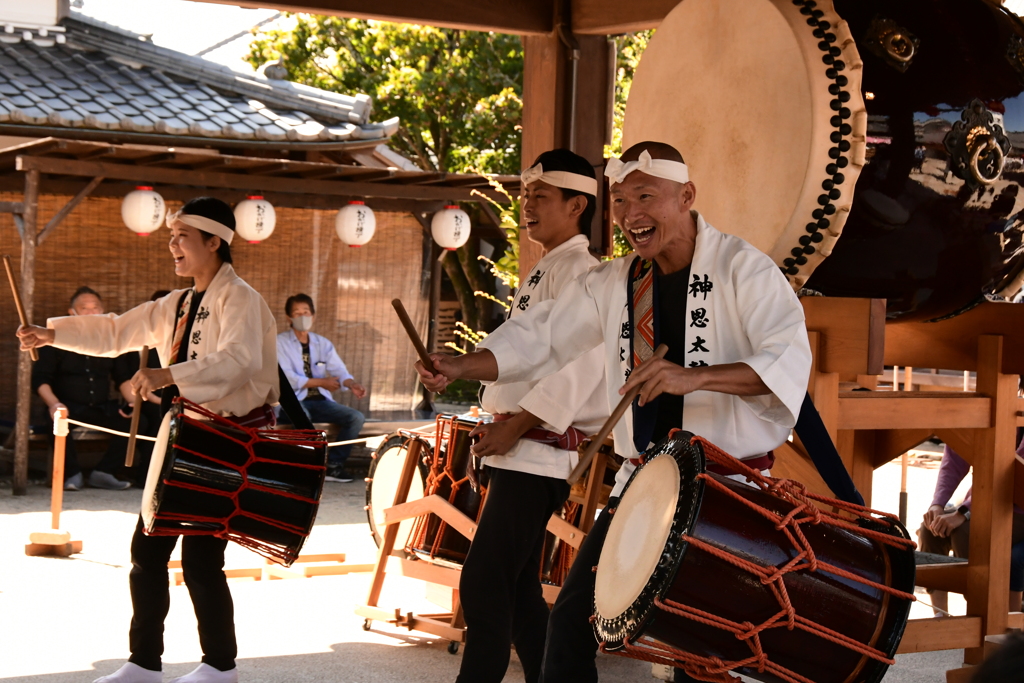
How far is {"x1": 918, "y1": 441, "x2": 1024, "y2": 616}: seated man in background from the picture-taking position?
416 centimetres

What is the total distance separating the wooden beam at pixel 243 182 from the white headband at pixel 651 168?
597 cm

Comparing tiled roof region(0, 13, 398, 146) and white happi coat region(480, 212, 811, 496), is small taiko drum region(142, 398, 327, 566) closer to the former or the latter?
white happi coat region(480, 212, 811, 496)

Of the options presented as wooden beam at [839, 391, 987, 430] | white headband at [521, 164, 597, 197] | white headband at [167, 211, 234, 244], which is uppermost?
white headband at [521, 164, 597, 197]

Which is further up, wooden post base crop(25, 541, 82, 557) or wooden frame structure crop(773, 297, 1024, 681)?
wooden frame structure crop(773, 297, 1024, 681)

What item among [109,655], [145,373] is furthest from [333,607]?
[145,373]

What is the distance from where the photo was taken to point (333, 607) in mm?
4656

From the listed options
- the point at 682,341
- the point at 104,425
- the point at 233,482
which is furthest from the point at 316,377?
the point at 682,341

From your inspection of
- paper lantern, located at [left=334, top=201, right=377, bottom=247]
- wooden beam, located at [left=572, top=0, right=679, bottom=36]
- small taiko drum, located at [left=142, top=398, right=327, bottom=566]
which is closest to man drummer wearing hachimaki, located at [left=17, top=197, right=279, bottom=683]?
small taiko drum, located at [left=142, top=398, right=327, bottom=566]

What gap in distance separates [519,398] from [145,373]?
110 cm

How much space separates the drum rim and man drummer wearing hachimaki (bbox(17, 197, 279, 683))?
5.52ft

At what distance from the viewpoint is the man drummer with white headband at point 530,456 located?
2.80m

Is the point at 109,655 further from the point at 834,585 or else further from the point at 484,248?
the point at 484,248

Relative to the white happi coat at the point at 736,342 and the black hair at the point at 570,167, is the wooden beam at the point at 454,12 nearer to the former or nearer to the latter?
the black hair at the point at 570,167

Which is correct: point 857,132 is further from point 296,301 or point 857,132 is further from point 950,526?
point 296,301
